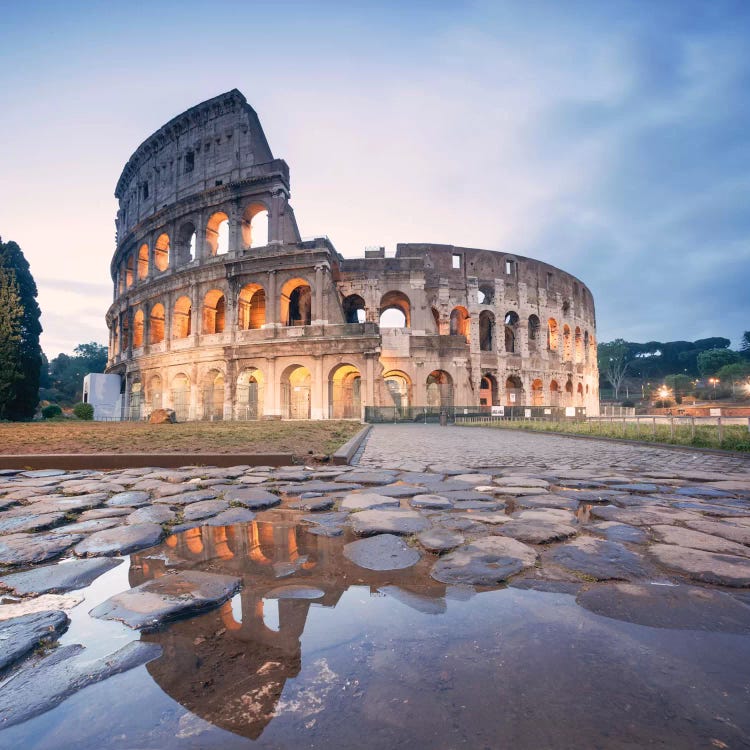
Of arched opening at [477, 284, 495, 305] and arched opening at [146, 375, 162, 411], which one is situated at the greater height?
arched opening at [477, 284, 495, 305]

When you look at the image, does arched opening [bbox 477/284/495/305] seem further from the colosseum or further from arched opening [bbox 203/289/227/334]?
arched opening [bbox 203/289/227/334]

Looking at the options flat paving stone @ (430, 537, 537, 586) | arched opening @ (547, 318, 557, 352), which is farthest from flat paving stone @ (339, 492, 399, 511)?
arched opening @ (547, 318, 557, 352)

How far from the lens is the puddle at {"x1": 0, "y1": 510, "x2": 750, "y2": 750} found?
0.76 m

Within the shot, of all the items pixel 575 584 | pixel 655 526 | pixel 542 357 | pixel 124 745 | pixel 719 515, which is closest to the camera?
pixel 124 745

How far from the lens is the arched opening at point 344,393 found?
66.9ft

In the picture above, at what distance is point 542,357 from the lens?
29.3m

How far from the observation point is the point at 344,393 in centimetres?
2678

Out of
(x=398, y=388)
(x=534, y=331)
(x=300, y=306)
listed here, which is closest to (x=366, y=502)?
(x=300, y=306)

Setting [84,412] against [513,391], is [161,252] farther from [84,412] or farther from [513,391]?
[513,391]

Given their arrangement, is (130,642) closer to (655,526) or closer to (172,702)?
(172,702)

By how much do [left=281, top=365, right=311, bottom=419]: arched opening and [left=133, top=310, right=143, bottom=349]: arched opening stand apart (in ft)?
36.2

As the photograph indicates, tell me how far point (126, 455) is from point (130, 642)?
4305 mm

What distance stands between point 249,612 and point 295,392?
25.3m

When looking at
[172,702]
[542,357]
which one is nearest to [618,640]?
[172,702]
